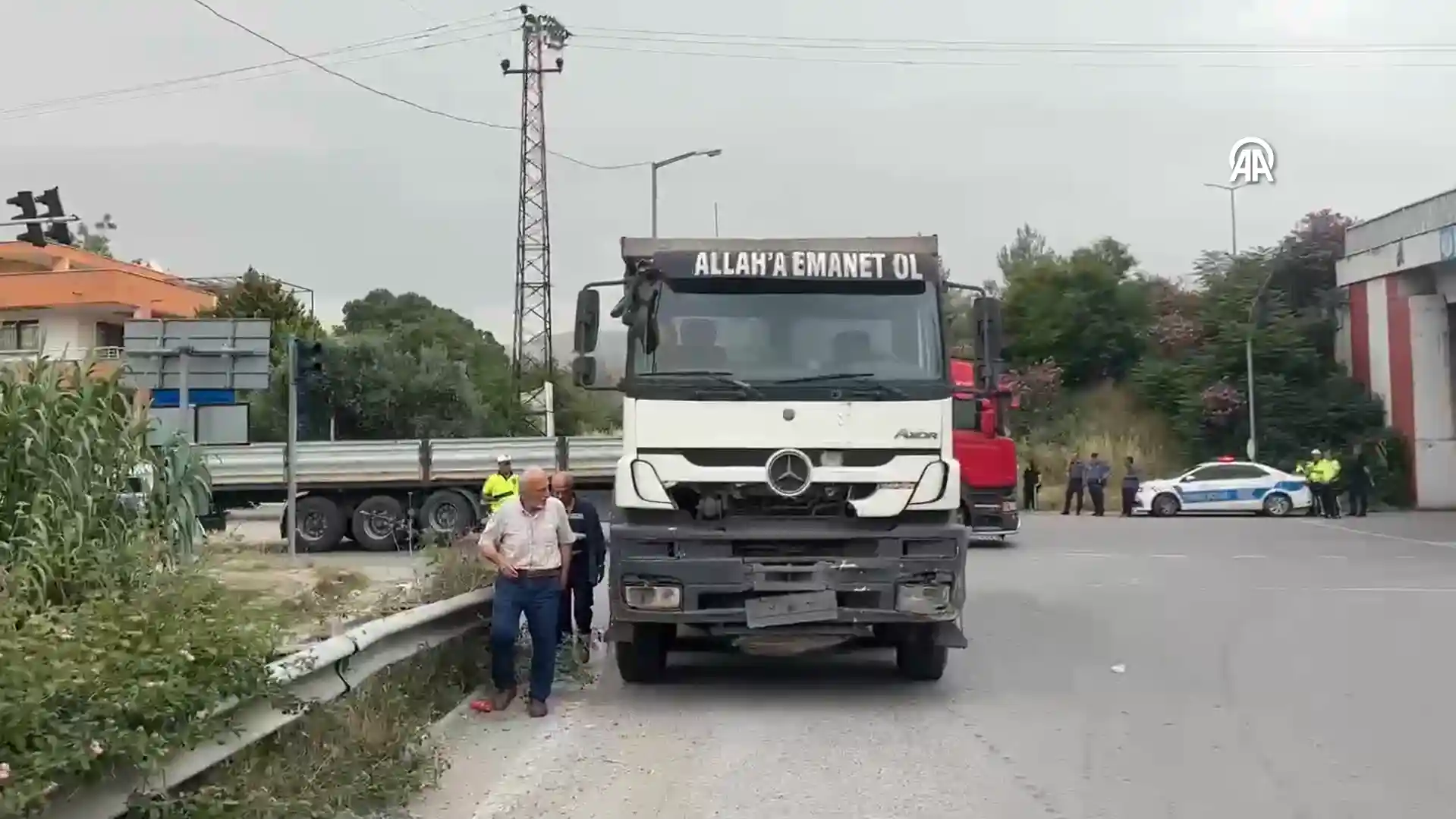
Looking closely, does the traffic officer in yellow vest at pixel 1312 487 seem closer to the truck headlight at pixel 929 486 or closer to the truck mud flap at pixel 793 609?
the truck headlight at pixel 929 486

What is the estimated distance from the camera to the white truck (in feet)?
30.6

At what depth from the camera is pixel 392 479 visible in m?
25.0

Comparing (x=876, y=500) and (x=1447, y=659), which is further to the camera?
(x=1447, y=659)

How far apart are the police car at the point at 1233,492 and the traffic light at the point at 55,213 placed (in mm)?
24512

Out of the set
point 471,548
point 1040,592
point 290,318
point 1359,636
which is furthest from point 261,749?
point 290,318

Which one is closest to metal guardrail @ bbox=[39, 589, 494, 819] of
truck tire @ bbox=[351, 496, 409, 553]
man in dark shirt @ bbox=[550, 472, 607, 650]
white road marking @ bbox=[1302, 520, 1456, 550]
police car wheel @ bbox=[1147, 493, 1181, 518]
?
man in dark shirt @ bbox=[550, 472, 607, 650]

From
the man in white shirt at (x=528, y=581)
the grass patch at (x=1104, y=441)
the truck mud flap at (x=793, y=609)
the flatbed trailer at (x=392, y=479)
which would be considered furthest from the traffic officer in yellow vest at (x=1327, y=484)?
the man in white shirt at (x=528, y=581)

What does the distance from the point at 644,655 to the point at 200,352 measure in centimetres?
1006

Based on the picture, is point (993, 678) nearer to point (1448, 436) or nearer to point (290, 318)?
point (1448, 436)

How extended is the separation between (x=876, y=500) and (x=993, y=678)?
206cm

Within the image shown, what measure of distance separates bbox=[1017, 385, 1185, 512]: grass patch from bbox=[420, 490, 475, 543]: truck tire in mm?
19337

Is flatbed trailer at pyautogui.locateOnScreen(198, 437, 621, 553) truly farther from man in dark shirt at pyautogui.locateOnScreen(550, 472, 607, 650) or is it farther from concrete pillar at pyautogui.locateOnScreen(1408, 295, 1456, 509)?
concrete pillar at pyautogui.locateOnScreen(1408, 295, 1456, 509)

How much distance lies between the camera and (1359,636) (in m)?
12.6

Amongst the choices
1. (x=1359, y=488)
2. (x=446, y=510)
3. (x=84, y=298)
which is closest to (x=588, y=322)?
(x=446, y=510)
